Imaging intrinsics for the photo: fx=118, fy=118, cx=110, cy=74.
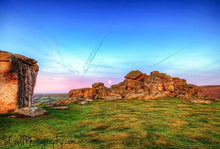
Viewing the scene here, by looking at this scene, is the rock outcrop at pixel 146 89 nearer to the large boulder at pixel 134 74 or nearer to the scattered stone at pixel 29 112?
the large boulder at pixel 134 74

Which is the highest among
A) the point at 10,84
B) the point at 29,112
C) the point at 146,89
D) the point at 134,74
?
the point at 134,74

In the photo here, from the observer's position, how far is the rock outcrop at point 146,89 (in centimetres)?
3402

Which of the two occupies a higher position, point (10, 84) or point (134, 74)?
point (134, 74)

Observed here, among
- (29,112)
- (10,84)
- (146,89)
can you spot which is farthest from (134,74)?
(10,84)

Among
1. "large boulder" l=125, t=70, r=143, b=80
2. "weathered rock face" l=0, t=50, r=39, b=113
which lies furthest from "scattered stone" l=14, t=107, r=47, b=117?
"large boulder" l=125, t=70, r=143, b=80

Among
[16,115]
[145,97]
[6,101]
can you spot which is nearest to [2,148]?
[16,115]

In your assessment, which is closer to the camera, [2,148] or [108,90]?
[2,148]

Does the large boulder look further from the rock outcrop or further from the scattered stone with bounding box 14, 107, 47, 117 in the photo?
the scattered stone with bounding box 14, 107, 47, 117

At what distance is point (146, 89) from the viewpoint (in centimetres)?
3862

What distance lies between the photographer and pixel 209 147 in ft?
18.6

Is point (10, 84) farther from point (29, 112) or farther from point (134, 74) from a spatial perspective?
point (134, 74)

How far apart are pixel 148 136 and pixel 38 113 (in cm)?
1205

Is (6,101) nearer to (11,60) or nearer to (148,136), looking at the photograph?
(11,60)

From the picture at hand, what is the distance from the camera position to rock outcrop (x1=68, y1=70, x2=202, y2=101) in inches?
1339
